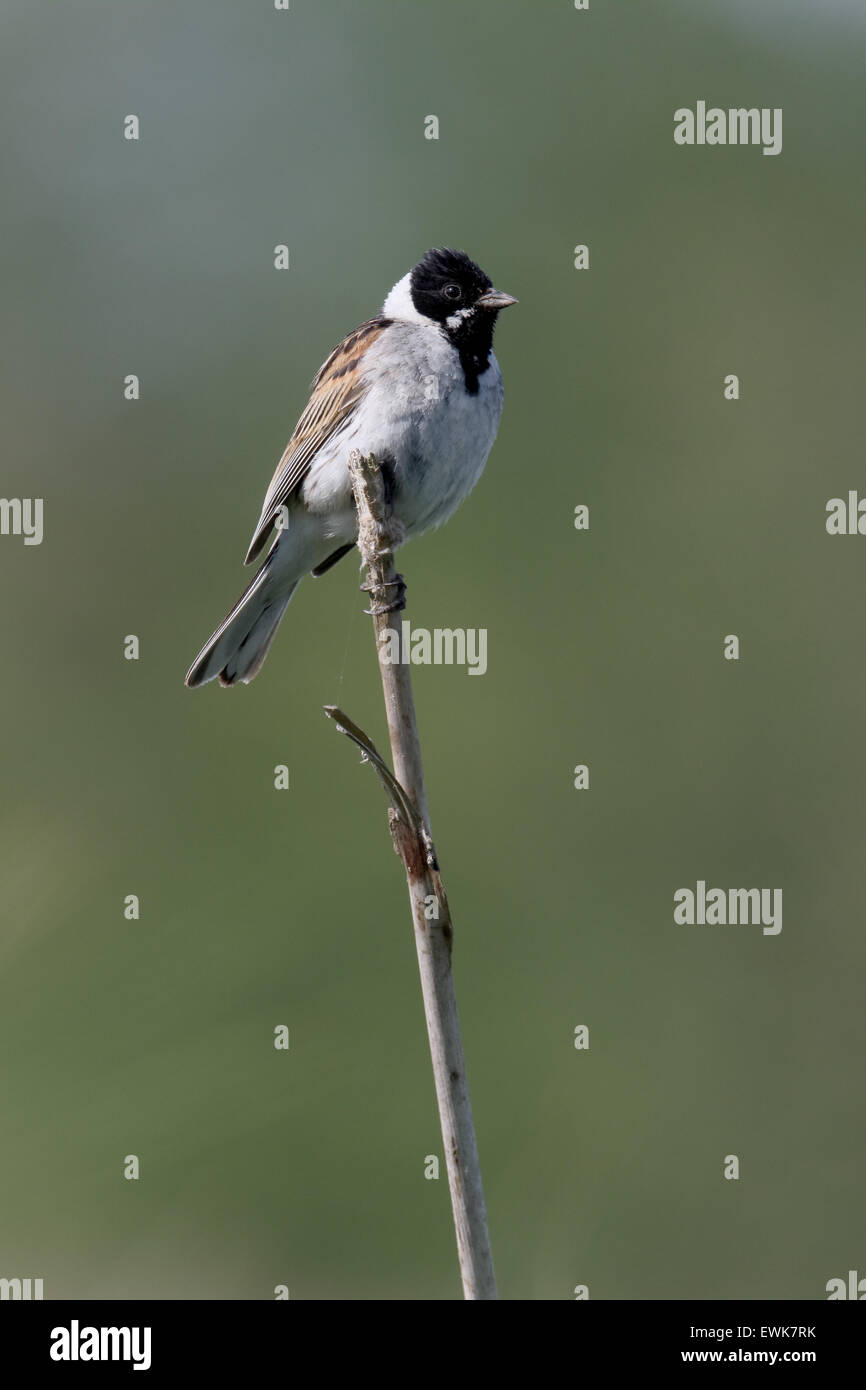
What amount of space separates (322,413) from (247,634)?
2.71ft

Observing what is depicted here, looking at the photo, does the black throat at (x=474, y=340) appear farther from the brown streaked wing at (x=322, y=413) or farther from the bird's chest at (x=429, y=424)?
the brown streaked wing at (x=322, y=413)

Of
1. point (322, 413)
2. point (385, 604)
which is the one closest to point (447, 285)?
point (322, 413)

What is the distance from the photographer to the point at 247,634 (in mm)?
5059

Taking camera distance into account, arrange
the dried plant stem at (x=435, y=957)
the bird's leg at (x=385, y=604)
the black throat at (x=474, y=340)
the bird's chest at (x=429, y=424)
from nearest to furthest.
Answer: the dried plant stem at (x=435, y=957), the bird's leg at (x=385, y=604), the bird's chest at (x=429, y=424), the black throat at (x=474, y=340)

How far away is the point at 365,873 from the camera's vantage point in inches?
311

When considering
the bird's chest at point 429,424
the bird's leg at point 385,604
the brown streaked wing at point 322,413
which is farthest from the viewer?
the brown streaked wing at point 322,413

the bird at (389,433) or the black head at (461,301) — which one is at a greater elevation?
the black head at (461,301)

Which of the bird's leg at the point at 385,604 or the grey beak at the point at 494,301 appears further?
the grey beak at the point at 494,301

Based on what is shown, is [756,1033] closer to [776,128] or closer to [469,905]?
[469,905]

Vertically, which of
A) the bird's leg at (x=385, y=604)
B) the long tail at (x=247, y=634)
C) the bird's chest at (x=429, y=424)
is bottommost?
the bird's leg at (x=385, y=604)

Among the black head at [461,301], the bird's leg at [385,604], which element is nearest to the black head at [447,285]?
the black head at [461,301]

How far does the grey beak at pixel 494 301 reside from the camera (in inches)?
190

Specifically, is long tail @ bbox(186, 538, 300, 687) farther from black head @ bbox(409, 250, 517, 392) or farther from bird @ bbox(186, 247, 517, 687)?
black head @ bbox(409, 250, 517, 392)

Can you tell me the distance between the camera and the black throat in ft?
15.7
